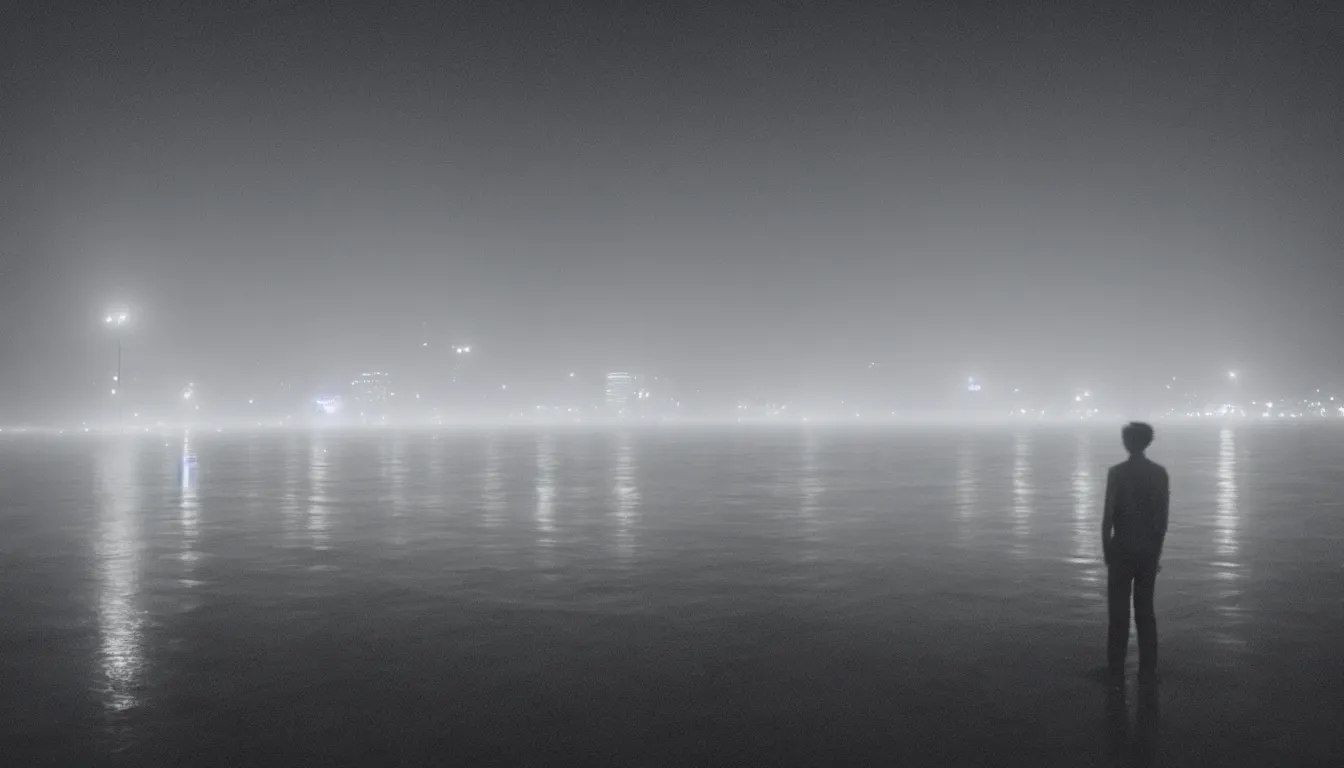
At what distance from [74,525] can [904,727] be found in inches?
698

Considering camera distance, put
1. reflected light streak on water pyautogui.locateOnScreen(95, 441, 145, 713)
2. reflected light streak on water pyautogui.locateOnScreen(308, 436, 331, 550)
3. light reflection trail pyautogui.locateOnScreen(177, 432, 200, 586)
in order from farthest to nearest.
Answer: reflected light streak on water pyautogui.locateOnScreen(308, 436, 331, 550), light reflection trail pyautogui.locateOnScreen(177, 432, 200, 586), reflected light streak on water pyautogui.locateOnScreen(95, 441, 145, 713)

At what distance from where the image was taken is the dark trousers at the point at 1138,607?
27.7 ft

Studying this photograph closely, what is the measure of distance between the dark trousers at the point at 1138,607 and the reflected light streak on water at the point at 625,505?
308 inches

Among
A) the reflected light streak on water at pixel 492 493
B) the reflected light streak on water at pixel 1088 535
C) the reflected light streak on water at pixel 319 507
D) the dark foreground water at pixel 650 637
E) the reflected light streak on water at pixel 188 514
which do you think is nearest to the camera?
the dark foreground water at pixel 650 637

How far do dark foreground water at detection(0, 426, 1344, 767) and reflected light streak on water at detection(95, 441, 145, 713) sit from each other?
51 millimetres

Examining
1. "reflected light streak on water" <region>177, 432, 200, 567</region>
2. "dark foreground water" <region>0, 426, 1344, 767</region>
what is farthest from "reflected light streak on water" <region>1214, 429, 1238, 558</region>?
"reflected light streak on water" <region>177, 432, 200, 567</region>

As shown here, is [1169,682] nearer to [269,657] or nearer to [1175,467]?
[269,657]

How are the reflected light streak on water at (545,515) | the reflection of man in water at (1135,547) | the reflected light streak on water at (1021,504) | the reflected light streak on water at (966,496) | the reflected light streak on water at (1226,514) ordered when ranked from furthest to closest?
the reflected light streak on water at (966,496) → the reflected light streak on water at (1021,504) → the reflected light streak on water at (1226,514) → the reflected light streak on water at (545,515) → the reflection of man in water at (1135,547)

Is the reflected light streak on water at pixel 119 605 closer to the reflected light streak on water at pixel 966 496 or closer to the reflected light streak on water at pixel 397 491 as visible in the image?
the reflected light streak on water at pixel 397 491

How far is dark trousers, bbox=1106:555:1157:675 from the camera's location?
8438mm

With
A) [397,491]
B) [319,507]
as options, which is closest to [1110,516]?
[319,507]

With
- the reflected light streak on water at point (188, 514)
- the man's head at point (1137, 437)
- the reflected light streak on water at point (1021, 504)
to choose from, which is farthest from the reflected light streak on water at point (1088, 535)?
the reflected light streak on water at point (188, 514)

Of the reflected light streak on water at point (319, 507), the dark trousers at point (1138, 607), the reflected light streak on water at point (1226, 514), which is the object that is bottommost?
the reflected light streak on water at point (1226, 514)

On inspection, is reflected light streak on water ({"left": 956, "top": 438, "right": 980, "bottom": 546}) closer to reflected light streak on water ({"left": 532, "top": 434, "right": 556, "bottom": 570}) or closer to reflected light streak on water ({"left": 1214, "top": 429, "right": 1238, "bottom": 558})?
reflected light streak on water ({"left": 1214, "top": 429, "right": 1238, "bottom": 558})
